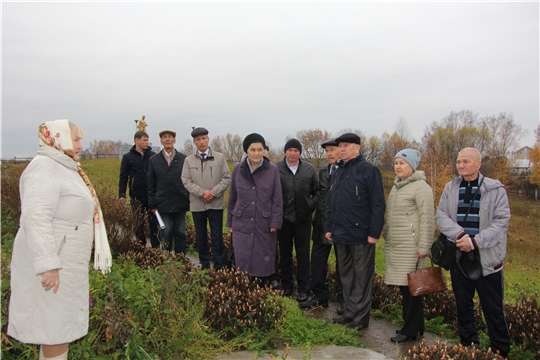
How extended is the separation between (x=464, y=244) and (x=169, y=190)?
4454 millimetres

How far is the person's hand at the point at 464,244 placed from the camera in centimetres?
386

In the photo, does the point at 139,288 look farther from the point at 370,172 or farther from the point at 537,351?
the point at 537,351

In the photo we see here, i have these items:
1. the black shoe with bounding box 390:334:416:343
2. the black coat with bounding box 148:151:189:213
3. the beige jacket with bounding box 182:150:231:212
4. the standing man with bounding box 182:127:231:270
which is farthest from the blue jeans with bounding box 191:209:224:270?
the black shoe with bounding box 390:334:416:343

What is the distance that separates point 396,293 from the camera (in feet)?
17.7

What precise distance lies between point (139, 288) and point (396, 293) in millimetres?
3308

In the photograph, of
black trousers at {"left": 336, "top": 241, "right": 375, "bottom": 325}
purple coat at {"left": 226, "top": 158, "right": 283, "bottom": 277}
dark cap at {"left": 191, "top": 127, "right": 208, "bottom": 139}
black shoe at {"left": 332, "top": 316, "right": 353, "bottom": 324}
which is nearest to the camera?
black trousers at {"left": 336, "top": 241, "right": 375, "bottom": 325}

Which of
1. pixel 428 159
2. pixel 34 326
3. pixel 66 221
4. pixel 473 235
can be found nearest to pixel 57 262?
pixel 66 221

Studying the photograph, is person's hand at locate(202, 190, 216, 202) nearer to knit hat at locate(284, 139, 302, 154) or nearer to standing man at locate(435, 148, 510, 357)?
knit hat at locate(284, 139, 302, 154)

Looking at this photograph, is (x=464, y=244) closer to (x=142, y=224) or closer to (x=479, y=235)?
(x=479, y=235)

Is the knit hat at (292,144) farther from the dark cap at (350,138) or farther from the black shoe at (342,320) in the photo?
the black shoe at (342,320)

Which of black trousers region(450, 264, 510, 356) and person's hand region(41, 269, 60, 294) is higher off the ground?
person's hand region(41, 269, 60, 294)

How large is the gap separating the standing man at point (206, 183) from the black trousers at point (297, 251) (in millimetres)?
1044

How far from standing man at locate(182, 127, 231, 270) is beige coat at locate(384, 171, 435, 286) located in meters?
2.71

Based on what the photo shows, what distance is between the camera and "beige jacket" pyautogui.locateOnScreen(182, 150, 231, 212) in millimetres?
6109
